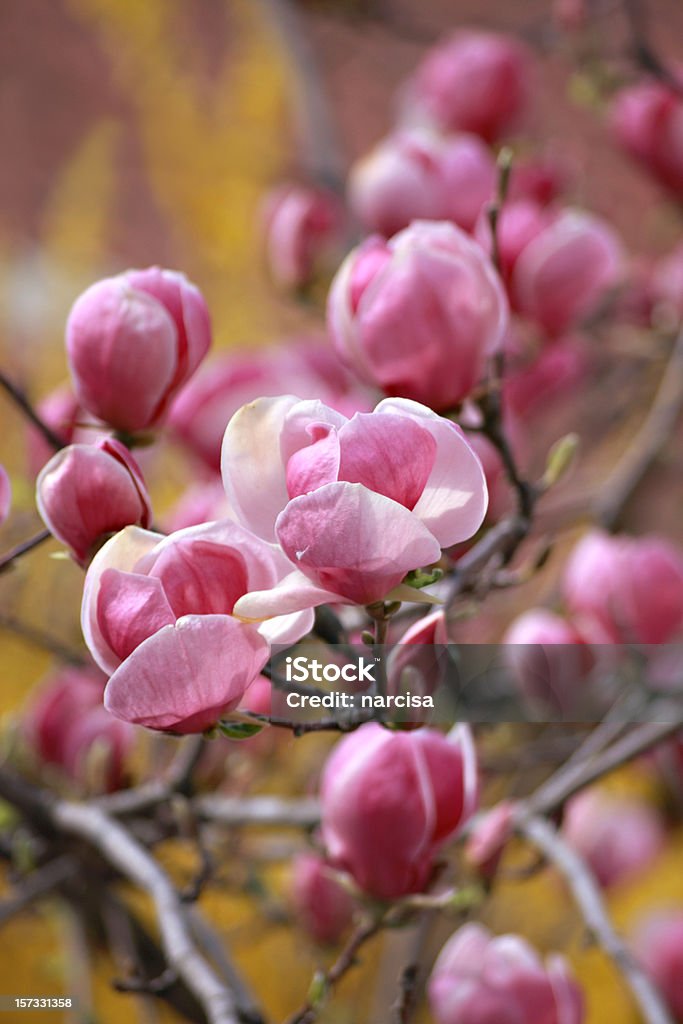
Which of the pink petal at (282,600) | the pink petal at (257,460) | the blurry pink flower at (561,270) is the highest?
the pink petal at (257,460)

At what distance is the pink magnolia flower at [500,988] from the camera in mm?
363

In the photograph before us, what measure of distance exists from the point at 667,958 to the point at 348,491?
490mm

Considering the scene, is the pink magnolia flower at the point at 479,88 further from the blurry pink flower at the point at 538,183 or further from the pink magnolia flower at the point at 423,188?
the pink magnolia flower at the point at 423,188

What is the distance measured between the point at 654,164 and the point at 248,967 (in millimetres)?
725

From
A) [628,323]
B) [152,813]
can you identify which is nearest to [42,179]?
[628,323]

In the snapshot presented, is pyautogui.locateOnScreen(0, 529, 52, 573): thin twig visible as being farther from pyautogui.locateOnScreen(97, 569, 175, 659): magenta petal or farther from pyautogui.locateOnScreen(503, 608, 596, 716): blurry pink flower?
pyautogui.locateOnScreen(503, 608, 596, 716): blurry pink flower

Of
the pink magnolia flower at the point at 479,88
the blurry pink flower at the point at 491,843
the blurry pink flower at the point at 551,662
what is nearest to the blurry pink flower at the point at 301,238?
the pink magnolia flower at the point at 479,88

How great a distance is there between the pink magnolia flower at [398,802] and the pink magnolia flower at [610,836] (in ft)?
1.16

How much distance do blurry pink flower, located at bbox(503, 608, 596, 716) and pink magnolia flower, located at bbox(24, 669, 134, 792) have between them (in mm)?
199

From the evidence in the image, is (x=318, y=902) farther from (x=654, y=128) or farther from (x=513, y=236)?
(x=654, y=128)

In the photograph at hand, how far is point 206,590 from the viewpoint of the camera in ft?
0.76

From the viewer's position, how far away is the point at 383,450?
22cm

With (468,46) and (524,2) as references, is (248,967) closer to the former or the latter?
(468,46)

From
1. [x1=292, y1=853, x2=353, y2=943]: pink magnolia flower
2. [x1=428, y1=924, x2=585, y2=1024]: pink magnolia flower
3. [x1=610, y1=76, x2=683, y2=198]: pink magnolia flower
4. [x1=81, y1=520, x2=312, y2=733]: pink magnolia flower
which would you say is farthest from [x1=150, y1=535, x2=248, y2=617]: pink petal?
[x1=610, y1=76, x2=683, y2=198]: pink magnolia flower
